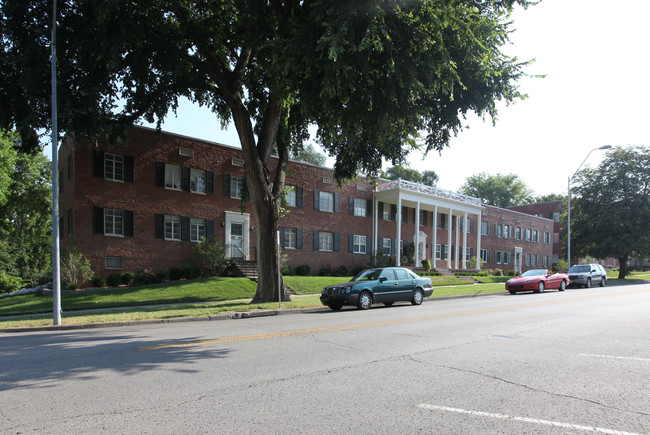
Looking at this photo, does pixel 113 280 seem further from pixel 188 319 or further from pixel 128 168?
pixel 188 319

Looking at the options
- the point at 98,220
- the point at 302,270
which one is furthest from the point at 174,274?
the point at 302,270

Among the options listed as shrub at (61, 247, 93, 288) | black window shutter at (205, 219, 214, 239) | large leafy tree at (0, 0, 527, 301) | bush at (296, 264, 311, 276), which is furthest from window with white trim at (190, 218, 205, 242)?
large leafy tree at (0, 0, 527, 301)

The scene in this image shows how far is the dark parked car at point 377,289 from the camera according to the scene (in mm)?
16156

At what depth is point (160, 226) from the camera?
26.0 m

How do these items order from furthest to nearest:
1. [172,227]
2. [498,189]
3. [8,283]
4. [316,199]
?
[498,189] < [8,283] < [316,199] < [172,227]

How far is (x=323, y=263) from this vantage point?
33.7 metres

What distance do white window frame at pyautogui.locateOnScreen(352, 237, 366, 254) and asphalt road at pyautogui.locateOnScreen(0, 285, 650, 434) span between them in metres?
25.7

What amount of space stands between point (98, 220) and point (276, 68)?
51.6 feet

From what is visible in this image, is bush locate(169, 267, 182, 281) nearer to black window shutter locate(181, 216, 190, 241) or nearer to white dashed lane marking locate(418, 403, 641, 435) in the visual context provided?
black window shutter locate(181, 216, 190, 241)

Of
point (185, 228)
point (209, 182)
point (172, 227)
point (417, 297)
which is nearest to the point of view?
→ point (417, 297)

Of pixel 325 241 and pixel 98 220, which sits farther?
pixel 325 241

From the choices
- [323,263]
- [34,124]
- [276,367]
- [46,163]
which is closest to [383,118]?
[276,367]

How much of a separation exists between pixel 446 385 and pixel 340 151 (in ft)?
52.0

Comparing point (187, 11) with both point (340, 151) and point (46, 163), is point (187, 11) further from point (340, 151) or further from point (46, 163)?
point (46, 163)
